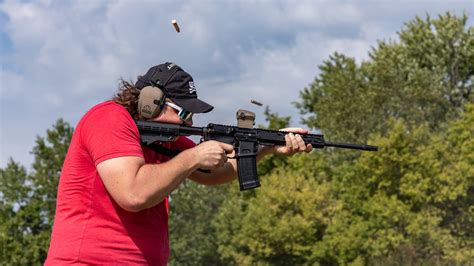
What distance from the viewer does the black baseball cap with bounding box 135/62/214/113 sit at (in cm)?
679

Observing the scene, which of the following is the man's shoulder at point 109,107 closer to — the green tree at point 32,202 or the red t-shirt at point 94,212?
the red t-shirt at point 94,212

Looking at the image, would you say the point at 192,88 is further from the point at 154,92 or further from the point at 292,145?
the point at 292,145

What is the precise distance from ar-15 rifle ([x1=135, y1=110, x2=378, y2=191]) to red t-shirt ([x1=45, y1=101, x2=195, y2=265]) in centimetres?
25

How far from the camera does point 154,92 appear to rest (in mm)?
6676

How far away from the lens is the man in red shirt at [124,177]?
6.13 m

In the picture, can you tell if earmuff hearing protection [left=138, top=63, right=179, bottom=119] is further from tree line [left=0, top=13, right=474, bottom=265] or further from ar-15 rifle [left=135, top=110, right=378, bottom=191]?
tree line [left=0, top=13, right=474, bottom=265]

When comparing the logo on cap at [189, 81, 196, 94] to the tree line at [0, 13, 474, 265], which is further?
the tree line at [0, 13, 474, 265]

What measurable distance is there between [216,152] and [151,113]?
66 centimetres

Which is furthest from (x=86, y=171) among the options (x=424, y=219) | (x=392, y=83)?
(x=392, y=83)

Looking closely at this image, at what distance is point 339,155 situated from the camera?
64.0m

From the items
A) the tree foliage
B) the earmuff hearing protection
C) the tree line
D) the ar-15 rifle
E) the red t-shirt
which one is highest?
the tree foliage

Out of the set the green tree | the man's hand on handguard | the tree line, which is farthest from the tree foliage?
the man's hand on handguard

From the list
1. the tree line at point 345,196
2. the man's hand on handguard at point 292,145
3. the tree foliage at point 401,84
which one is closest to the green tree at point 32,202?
the tree line at point 345,196

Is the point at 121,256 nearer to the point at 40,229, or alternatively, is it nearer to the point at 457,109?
the point at 40,229
